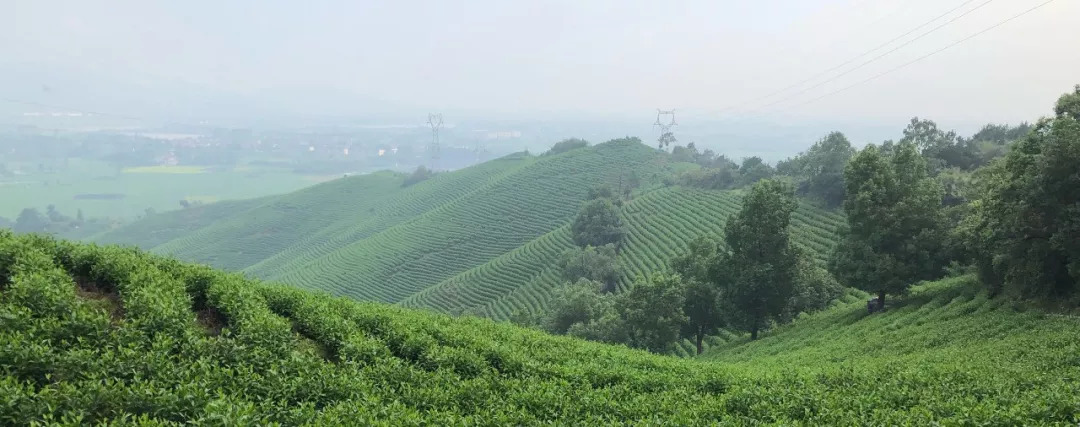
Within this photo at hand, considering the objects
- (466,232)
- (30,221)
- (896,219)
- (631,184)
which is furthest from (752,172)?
(30,221)

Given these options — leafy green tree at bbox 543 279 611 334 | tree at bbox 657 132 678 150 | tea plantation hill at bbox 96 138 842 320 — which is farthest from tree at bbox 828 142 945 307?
tree at bbox 657 132 678 150

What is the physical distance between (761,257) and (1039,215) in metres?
11.0

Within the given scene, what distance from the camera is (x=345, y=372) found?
27.3ft

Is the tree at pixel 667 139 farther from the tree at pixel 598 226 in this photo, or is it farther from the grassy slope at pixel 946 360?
the grassy slope at pixel 946 360

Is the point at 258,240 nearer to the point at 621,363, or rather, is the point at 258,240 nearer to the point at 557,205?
the point at 557,205

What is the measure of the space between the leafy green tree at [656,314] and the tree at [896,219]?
26.7 feet

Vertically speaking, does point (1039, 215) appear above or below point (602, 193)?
above

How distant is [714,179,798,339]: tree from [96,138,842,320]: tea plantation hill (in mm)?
15486

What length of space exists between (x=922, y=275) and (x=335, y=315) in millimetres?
21134

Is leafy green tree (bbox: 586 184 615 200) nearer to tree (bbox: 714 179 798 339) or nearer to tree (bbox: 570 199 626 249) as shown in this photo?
tree (bbox: 570 199 626 249)

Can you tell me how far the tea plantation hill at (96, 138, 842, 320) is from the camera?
5491cm

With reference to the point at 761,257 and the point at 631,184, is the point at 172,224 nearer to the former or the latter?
the point at 631,184

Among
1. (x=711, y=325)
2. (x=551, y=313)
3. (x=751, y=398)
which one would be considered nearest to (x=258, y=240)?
(x=551, y=313)

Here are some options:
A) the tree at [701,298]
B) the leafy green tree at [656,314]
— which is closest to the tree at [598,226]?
the tree at [701,298]
